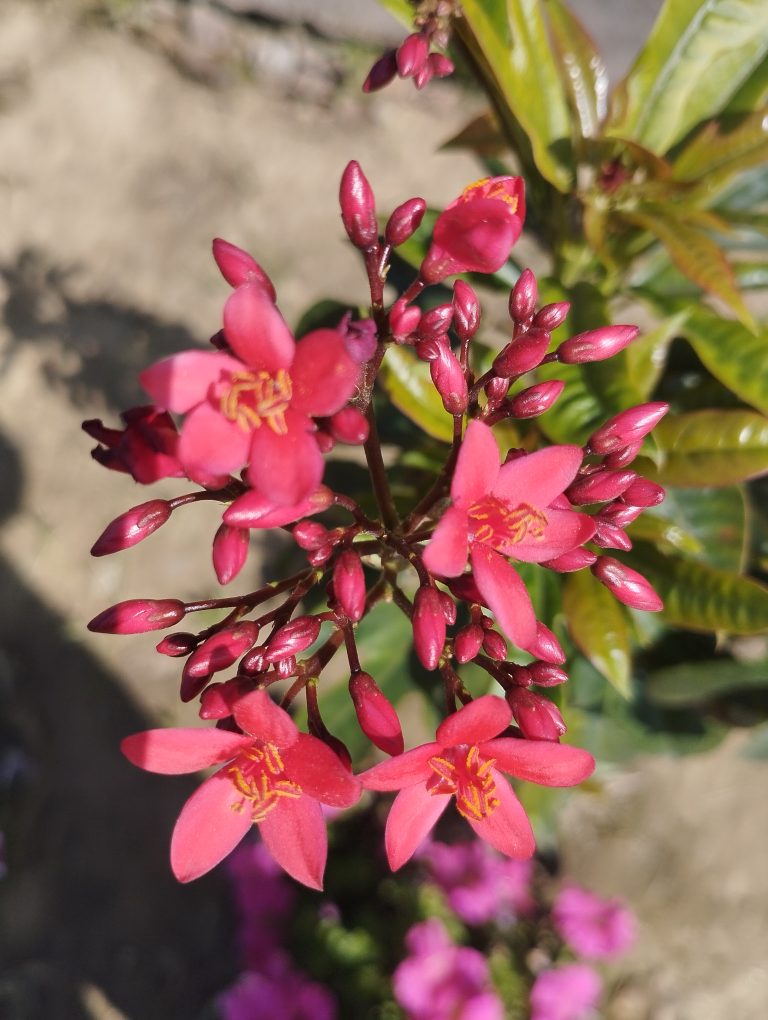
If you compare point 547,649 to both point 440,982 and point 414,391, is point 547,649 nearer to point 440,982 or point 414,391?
point 414,391

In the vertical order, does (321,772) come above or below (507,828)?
above

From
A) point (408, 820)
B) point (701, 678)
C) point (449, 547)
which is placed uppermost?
point (449, 547)

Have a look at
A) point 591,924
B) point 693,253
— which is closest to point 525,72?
point 693,253

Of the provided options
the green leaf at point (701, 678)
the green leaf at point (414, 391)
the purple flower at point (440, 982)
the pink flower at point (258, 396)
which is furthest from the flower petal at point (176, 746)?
the purple flower at point (440, 982)

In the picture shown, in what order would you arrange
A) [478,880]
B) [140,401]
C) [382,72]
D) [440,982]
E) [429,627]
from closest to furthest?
[429,627], [382,72], [440,982], [478,880], [140,401]

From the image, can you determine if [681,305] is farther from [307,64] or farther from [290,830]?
[307,64]

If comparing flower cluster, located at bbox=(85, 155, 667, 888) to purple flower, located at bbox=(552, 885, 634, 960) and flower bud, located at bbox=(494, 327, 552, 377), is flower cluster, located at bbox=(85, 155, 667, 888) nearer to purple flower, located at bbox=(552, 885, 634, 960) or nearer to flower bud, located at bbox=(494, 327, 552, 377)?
flower bud, located at bbox=(494, 327, 552, 377)

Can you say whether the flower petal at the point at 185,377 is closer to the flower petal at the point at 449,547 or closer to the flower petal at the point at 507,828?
the flower petal at the point at 449,547

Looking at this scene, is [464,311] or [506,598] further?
[464,311]
